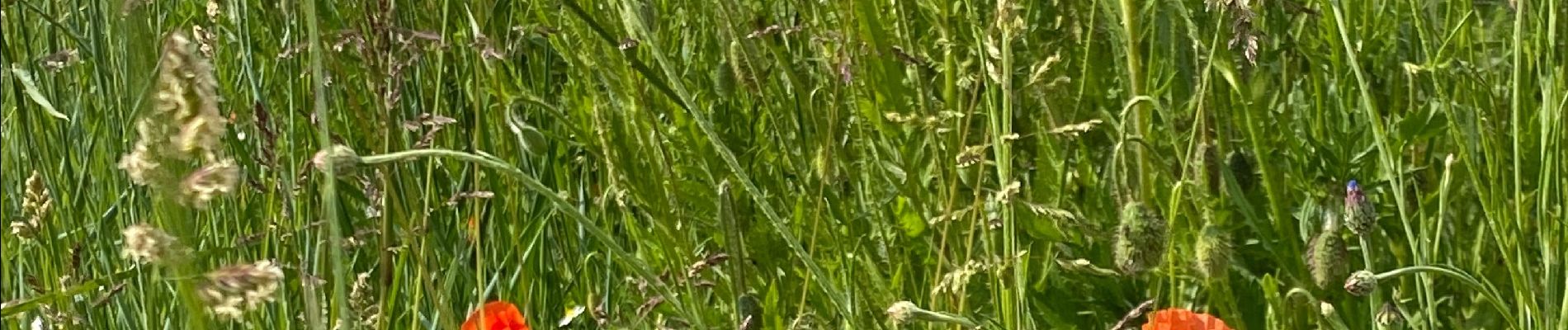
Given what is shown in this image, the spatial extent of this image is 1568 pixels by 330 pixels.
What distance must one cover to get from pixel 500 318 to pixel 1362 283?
0.54 meters

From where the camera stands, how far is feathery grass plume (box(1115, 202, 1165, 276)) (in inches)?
42.6

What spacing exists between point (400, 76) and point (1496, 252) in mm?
807

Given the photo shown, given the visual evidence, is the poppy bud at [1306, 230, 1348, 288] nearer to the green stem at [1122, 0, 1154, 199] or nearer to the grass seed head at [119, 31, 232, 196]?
the green stem at [1122, 0, 1154, 199]

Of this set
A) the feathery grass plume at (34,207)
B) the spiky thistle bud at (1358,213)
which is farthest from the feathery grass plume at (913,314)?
the feathery grass plume at (34,207)

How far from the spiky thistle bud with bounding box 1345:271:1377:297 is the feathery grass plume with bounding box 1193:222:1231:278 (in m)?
0.14

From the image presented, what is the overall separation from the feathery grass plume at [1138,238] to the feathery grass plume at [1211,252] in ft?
0.14

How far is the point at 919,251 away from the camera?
1.39 meters

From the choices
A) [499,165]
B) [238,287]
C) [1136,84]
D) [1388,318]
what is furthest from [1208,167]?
[238,287]

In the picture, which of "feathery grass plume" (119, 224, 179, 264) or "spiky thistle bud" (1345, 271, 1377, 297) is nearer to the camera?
"feathery grass plume" (119, 224, 179, 264)

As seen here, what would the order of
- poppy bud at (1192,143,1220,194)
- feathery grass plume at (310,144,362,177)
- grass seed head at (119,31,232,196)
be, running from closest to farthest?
1. grass seed head at (119,31,232,196)
2. feathery grass plume at (310,144,362,177)
3. poppy bud at (1192,143,1220,194)

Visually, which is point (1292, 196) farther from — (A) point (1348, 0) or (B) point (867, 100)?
(B) point (867, 100)

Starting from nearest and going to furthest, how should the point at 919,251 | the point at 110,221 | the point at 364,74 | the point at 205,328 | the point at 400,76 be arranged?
the point at 205,328 < the point at 400,76 < the point at 919,251 < the point at 110,221 < the point at 364,74

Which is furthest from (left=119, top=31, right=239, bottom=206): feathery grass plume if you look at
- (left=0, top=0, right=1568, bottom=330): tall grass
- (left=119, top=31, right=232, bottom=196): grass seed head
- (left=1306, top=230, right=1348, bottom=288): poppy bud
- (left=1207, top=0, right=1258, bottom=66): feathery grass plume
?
(left=1306, top=230, right=1348, bottom=288): poppy bud

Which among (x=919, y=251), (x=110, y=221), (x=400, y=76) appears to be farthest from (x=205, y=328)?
(x=110, y=221)
